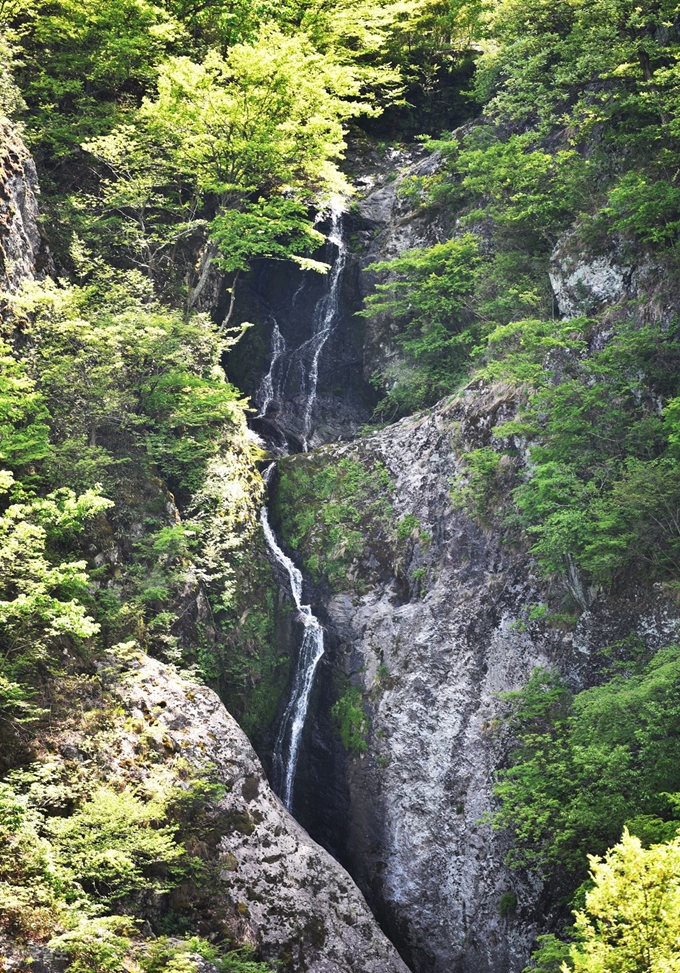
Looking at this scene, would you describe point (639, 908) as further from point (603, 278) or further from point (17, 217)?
point (17, 217)

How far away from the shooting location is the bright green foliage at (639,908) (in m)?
6.58

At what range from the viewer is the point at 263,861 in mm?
13625

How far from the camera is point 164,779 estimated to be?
1289cm

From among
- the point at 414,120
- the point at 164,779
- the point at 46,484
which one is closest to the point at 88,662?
the point at 164,779

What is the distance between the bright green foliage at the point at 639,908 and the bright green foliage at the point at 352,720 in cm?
1042

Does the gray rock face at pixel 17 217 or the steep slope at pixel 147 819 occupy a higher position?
the gray rock face at pixel 17 217

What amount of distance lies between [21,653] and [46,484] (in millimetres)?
3823

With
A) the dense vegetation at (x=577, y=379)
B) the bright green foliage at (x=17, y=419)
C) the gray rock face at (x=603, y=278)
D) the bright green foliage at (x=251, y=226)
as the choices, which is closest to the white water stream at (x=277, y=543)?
the dense vegetation at (x=577, y=379)

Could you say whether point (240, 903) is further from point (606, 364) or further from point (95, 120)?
point (95, 120)

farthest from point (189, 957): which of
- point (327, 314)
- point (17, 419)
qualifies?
point (327, 314)

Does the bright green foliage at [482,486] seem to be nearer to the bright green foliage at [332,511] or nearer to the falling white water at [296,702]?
the bright green foliage at [332,511]

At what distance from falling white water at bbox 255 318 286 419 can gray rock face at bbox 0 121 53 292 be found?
797 centimetres

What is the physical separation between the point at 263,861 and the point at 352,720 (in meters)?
4.36

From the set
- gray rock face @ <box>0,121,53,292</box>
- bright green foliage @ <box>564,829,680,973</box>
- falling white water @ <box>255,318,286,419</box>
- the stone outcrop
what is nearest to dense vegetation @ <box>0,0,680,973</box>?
bright green foliage @ <box>564,829,680,973</box>
